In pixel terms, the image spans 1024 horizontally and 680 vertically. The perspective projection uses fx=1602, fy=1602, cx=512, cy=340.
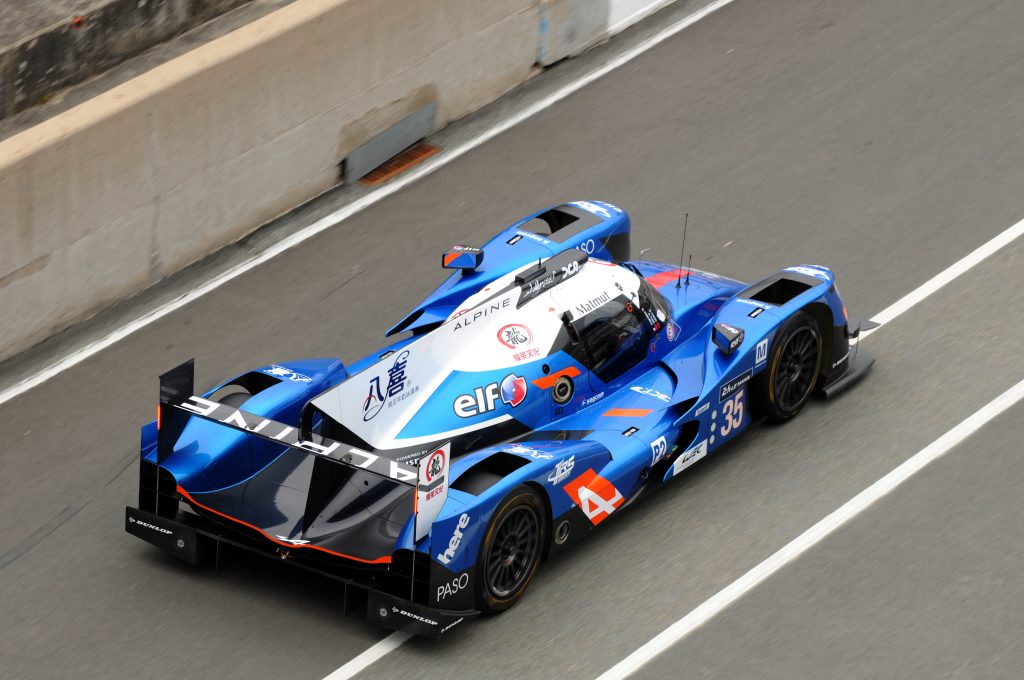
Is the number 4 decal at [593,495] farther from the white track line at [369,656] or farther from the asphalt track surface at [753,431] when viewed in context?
the white track line at [369,656]

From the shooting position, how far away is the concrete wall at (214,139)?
37.7 feet

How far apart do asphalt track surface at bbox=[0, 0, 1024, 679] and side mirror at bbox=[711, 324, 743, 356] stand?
0.75m

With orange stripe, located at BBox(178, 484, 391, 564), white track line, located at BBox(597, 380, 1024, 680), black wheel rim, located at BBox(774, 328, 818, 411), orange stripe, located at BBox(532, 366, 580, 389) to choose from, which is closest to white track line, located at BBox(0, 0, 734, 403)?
orange stripe, located at BBox(178, 484, 391, 564)

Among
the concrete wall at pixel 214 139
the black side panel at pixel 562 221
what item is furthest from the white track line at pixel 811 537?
the concrete wall at pixel 214 139

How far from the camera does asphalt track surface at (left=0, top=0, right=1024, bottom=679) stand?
28.3ft

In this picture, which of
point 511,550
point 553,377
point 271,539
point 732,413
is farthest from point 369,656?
point 732,413

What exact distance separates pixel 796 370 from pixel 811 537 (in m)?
1.42

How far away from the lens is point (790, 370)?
34.1 feet

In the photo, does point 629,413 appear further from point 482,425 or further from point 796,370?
point 796,370

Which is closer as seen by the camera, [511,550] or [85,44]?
[511,550]

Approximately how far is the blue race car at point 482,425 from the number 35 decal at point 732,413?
0.01 meters

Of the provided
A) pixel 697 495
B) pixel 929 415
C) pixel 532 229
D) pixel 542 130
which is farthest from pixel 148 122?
pixel 929 415

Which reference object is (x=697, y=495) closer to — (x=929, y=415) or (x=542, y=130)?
(x=929, y=415)

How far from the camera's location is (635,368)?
10.2 meters
